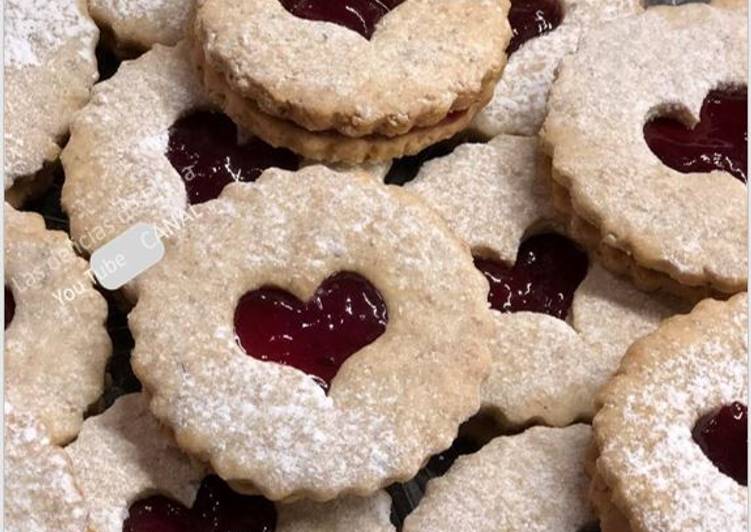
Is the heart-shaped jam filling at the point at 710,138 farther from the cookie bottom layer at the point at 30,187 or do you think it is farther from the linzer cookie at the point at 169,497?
the cookie bottom layer at the point at 30,187

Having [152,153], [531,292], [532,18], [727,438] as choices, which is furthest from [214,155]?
A: [727,438]

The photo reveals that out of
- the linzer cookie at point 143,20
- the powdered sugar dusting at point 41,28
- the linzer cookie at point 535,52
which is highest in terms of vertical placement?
the linzer cookie at point 535,52

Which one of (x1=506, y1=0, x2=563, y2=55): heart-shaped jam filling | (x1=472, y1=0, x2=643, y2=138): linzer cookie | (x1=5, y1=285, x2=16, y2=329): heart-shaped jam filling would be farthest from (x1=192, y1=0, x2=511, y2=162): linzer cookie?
(x1=5, y1=285, x2=16, y2=329): heart-shaped jam filling

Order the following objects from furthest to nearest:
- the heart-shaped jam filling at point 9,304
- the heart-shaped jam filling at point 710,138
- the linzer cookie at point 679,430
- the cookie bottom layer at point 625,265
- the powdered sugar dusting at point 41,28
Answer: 1. the powdered sugar dusting at point 41,28
2. the heart-shaped jam filling at point 710,138
3. the cookie bottom layer at point 625,265
4. the heart-shaped jam filling at point 9,304
5. the linzer cookie at point 679,430

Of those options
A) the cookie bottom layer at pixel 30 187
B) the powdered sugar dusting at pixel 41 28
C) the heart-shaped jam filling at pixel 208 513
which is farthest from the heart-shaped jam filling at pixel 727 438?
the powdered sugar dusting at pixel 41 28

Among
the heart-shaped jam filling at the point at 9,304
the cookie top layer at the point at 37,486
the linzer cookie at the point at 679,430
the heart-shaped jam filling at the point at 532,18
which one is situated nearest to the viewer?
the cookie top layer at the point at 37,486

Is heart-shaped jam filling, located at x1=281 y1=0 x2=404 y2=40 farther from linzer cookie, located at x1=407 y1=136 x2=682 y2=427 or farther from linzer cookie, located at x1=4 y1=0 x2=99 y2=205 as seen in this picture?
linzer cookie, located at x1=4 y1=0 x2=99 y2=205

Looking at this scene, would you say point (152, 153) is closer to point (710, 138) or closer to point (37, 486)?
point (37, 486)
